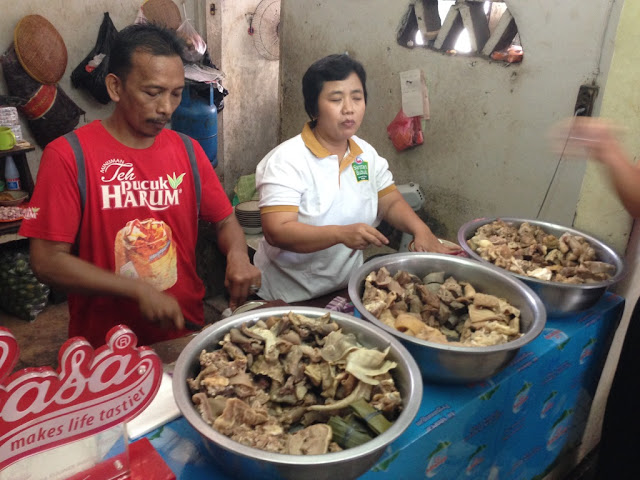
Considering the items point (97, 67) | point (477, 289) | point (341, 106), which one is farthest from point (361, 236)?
point (97, 67)

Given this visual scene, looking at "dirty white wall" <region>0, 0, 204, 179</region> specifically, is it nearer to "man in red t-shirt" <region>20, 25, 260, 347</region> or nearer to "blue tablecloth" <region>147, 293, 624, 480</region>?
"man in red t-shirt" <region>20, 25, 260, 347</region>

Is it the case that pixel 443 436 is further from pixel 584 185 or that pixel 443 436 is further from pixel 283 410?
pixel 584 185

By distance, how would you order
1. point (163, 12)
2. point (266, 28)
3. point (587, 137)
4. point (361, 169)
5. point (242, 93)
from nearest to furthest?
point (587, 137)
point (361, 169)
point (163, 12)
point (266, 28)
point (242, 93)

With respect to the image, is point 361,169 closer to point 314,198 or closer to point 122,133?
point 314,198

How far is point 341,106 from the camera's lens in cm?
228

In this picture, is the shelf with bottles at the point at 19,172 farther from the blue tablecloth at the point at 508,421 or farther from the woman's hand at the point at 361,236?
the blue tablecloth at the point at 508,421

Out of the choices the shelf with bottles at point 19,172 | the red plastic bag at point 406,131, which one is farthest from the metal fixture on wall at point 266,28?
the shelf with bottles at point 19,172

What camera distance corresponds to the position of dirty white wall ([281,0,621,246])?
3.02 m

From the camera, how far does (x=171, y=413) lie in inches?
54.7

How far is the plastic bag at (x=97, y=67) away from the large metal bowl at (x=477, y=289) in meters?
3.50

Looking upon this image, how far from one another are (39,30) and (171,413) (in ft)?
12.8

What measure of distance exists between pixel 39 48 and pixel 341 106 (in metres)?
3.09

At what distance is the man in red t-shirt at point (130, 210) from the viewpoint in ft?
5.77

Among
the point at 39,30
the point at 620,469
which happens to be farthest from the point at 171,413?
the point at 39,30
